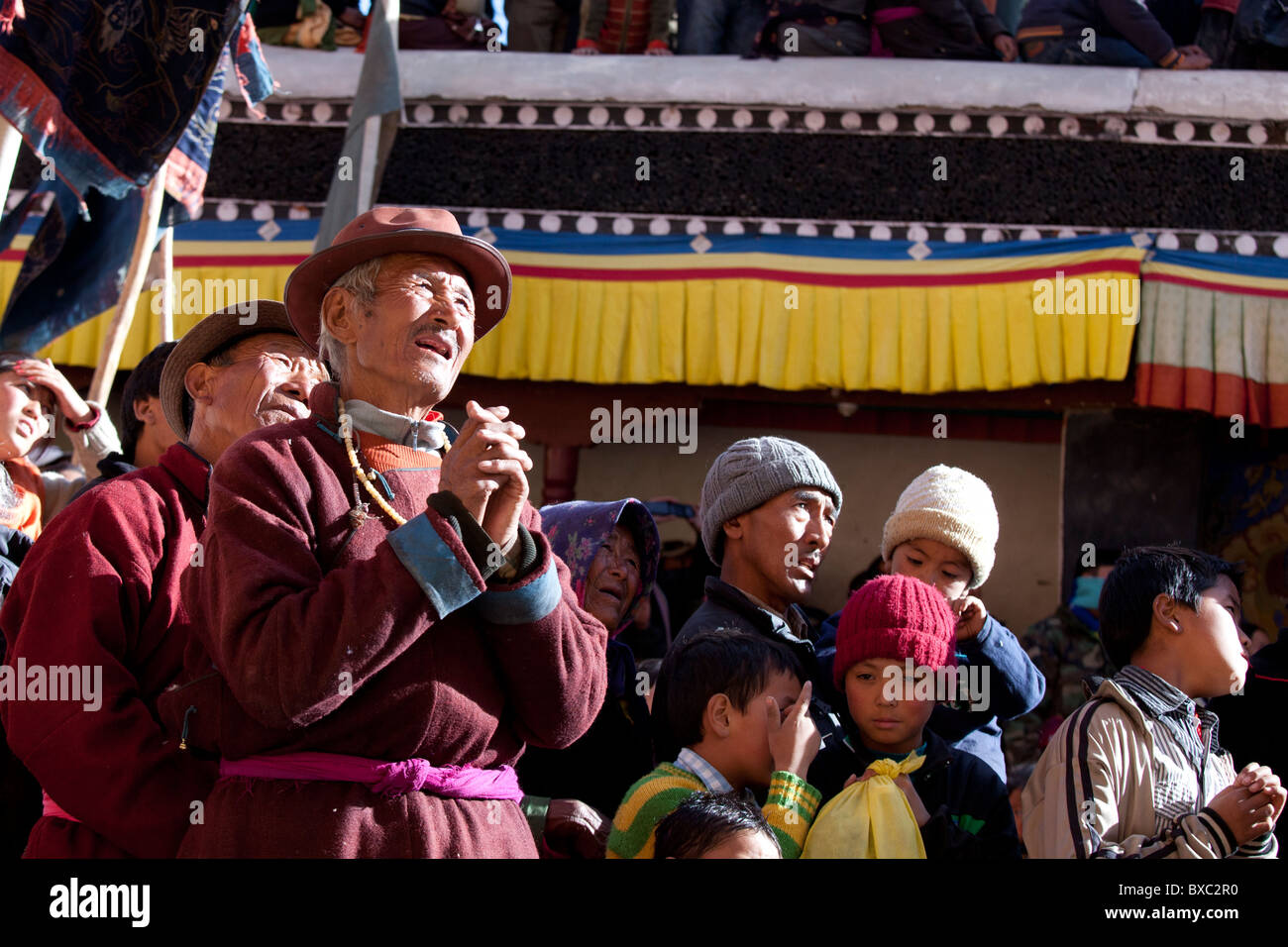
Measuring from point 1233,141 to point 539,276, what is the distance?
9.73 ft

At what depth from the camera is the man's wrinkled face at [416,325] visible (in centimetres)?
199

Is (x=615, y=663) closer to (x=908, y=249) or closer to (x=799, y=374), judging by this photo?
(x=799, y=374)

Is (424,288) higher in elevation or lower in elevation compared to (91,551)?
higher

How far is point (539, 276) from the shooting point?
595 centimetres

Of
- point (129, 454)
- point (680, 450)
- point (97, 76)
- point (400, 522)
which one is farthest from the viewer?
point (680, 450)

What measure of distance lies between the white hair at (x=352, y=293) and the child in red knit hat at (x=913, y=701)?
1180 mm

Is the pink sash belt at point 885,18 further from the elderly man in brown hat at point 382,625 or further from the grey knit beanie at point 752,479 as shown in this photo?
the elderly man in brown hat at point 382,625

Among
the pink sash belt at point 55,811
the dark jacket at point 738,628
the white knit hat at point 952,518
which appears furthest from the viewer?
the white knit hat at point 952,518

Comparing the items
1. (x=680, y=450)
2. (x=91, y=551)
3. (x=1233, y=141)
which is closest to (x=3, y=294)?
(x=680, y=450)

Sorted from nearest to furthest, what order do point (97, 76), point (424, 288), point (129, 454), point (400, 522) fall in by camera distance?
point (400, 522), point (424, 288), point (129, 454), point (97, 76)

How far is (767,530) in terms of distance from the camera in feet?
10.0

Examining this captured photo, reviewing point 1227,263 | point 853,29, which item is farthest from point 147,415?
point 1227,263

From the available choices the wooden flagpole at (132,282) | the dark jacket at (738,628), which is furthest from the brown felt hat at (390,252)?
the wooden flagpole at (132,282)

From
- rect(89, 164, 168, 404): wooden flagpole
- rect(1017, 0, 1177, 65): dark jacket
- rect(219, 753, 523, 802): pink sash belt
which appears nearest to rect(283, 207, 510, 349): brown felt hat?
rect(219, 753, 523, 802): pink sash belt
